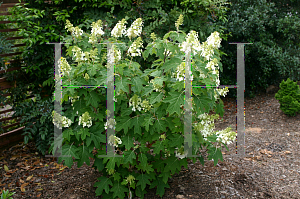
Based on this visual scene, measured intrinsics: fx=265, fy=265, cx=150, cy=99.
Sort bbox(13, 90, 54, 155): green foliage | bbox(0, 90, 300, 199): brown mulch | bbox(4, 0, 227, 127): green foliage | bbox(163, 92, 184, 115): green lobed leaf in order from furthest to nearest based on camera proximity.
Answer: bbox(4, 0, 227, 127): green foliage
bbox(13, 90, 54, 155): green foliage
bbox(0, 90, 300, 199): brown mulch
bbox(163, 92, 184, 115): green lobed leaf

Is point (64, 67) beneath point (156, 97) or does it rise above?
above

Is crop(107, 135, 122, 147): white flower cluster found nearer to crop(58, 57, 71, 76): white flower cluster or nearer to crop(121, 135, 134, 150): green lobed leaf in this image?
crop(121, 135, 134, 150): green lobed leaf

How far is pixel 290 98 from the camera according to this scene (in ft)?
15.0

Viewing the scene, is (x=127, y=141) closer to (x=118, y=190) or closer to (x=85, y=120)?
(x=85, y=120)

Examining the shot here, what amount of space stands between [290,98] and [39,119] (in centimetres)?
408

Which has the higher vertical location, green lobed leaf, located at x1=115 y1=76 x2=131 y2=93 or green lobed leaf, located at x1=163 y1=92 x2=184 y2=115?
green lobed leaf, located at x1=115 y1=76 x2=131 y2=93

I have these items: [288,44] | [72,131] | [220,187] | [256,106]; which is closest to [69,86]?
[72,131]

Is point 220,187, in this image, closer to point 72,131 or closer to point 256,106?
point 72,131

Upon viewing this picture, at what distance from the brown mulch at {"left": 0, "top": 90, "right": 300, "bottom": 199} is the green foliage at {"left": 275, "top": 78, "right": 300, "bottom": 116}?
0.46m

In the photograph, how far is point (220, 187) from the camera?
278 centimetres

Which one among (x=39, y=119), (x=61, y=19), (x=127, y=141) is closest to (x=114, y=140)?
(x=127, y=141)

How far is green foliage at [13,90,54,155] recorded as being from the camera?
3.54 metres

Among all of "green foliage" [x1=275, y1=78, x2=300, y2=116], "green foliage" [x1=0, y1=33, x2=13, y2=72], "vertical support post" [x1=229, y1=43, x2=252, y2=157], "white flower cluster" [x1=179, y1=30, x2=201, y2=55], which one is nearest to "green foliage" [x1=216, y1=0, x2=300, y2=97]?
"vertical support post" [x1=229, y1=43, x2=252, y2=157]

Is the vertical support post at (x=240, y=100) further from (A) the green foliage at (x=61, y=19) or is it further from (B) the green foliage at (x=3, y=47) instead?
(B) the green foliage at (x=3, y=47)
